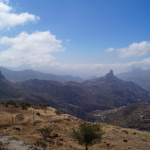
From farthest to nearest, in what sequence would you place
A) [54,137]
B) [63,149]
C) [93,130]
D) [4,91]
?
[4,91]
[54,137]
[63,149]
[93,130]

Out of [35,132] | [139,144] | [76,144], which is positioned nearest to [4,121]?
[35,132]

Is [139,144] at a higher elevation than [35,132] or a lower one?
lower

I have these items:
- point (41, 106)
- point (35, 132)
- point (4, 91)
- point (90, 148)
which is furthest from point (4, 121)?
point (4, 91)

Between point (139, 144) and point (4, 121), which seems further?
point (4, 121)

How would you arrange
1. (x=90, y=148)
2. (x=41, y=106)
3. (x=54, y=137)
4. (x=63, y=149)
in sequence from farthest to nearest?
(x=41, y=106) < (x=54, y=137) < (x=90, y=148) < (x=63, y=149)

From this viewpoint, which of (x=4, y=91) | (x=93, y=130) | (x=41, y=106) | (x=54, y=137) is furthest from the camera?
(x=4, y=91)

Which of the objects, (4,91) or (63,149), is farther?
(4,91)

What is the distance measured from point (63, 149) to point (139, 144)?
11.8 m

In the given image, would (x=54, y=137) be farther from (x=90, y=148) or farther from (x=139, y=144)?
(x=139, y=144)

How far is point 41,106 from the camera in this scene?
52.3 metres

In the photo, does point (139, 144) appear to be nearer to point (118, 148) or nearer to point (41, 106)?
point (118, 148)

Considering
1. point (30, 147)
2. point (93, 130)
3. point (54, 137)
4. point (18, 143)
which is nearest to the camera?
point (30, 147)

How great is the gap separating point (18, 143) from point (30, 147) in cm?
114

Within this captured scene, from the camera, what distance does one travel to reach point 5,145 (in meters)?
8.89
